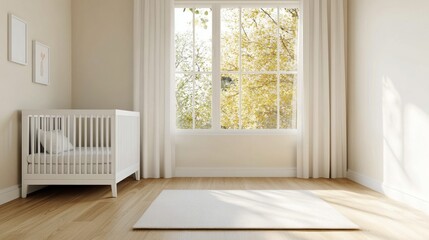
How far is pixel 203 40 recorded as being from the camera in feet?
14.9

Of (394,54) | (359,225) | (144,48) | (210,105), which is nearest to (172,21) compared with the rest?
(144,48)

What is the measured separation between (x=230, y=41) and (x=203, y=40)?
321 millimetres

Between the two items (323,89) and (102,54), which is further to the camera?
(102,54)

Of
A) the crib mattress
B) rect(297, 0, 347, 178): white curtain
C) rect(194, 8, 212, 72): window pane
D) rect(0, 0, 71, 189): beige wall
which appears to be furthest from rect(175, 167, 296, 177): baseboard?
rect(0, 0, 71, 189): beige wall

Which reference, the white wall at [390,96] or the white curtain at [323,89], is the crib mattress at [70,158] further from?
the white wall at [390,96]

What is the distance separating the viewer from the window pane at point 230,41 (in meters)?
4.51

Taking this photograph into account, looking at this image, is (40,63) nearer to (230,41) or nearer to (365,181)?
(230,41)

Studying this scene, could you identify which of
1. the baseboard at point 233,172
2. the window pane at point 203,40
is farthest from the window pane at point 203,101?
the baseboard at point 233,172

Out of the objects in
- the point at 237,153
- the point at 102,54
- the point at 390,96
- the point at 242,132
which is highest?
the point at 102,54

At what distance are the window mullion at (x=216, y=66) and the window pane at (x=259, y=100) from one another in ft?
0.97

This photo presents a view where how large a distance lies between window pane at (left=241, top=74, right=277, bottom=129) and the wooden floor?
75 cm

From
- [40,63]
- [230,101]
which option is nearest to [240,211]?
[230,101]

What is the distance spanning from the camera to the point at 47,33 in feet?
12.6

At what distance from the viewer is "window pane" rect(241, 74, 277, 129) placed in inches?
177
